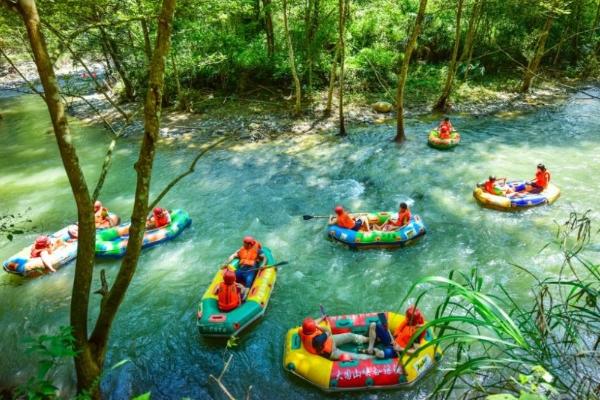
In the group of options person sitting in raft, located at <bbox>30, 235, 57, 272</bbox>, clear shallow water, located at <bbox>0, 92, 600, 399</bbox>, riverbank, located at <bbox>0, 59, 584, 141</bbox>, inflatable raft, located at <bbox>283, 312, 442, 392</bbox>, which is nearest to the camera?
inflatable raft, located at <bbox>283, 312, 442, 392</bbox>

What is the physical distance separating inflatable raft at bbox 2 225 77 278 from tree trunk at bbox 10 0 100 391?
5313 mm

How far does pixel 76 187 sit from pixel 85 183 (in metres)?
0.11

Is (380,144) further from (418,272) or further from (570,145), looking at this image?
(418,272)

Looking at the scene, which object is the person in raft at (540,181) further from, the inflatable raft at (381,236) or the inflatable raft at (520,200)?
the inflatable raft at (381,236)

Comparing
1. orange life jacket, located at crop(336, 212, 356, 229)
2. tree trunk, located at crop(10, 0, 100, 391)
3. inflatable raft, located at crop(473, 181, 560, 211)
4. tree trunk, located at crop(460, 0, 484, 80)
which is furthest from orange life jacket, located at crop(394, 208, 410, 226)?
tree trunk, located at crop(460, 0, 484, 80)

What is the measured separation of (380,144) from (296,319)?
7.80 m

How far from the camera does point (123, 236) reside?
862 centimetres

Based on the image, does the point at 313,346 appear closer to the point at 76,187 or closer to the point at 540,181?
the point at 76,187

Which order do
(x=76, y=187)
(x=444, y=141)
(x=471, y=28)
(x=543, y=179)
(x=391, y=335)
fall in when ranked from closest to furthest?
(x=76, y=187)
(x=391, y=335)
(x=543, y=179)
(x=444, y=141)
(x=471, y=28)

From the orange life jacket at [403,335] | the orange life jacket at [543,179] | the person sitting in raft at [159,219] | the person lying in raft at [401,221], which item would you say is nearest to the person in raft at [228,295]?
the orange life jacket at [403,335]

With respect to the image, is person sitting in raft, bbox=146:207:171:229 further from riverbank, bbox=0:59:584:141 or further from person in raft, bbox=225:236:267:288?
riverbank, bbox=0:59:584:141

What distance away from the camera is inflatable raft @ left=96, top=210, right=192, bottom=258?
26.8 feet

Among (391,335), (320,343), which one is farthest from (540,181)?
(320,343)

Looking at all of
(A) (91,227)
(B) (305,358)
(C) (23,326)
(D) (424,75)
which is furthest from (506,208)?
(D) (424,75)
